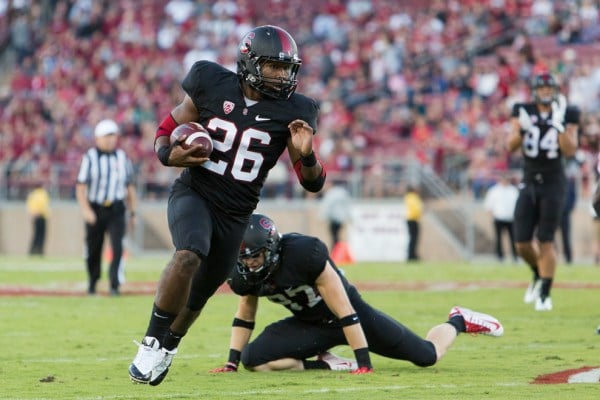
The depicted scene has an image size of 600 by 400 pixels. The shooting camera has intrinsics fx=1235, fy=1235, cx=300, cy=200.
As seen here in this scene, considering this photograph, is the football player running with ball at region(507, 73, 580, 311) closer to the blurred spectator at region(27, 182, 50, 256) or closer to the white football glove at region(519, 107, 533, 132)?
the white football glove at region(519, 107, 533, 132)

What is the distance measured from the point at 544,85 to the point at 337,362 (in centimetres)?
435

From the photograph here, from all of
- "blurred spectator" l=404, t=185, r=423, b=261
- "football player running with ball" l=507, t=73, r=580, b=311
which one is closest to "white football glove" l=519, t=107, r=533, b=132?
"football player running with ball" l=507, t=73, r=580, b=311

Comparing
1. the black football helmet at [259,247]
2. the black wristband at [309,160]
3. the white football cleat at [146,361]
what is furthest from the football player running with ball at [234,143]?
the black football helmet at [259,247]

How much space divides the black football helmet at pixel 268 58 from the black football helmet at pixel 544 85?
15.8ft

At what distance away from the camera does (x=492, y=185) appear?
69.0ft

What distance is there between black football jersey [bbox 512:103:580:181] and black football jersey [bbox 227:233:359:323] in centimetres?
421

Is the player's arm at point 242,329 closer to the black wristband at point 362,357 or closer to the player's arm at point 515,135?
the black wristband at point 362,357

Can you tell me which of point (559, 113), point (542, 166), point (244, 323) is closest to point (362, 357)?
point (244, 323)

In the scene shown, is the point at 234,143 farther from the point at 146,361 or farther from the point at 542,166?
the point at 542,166

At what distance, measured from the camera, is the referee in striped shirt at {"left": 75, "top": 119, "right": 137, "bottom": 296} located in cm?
1249

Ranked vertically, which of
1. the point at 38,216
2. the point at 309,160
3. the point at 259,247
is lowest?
the point at 38,216

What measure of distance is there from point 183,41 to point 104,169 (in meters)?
15.8

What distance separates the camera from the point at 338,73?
82.2 feet

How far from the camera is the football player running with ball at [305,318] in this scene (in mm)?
6660
